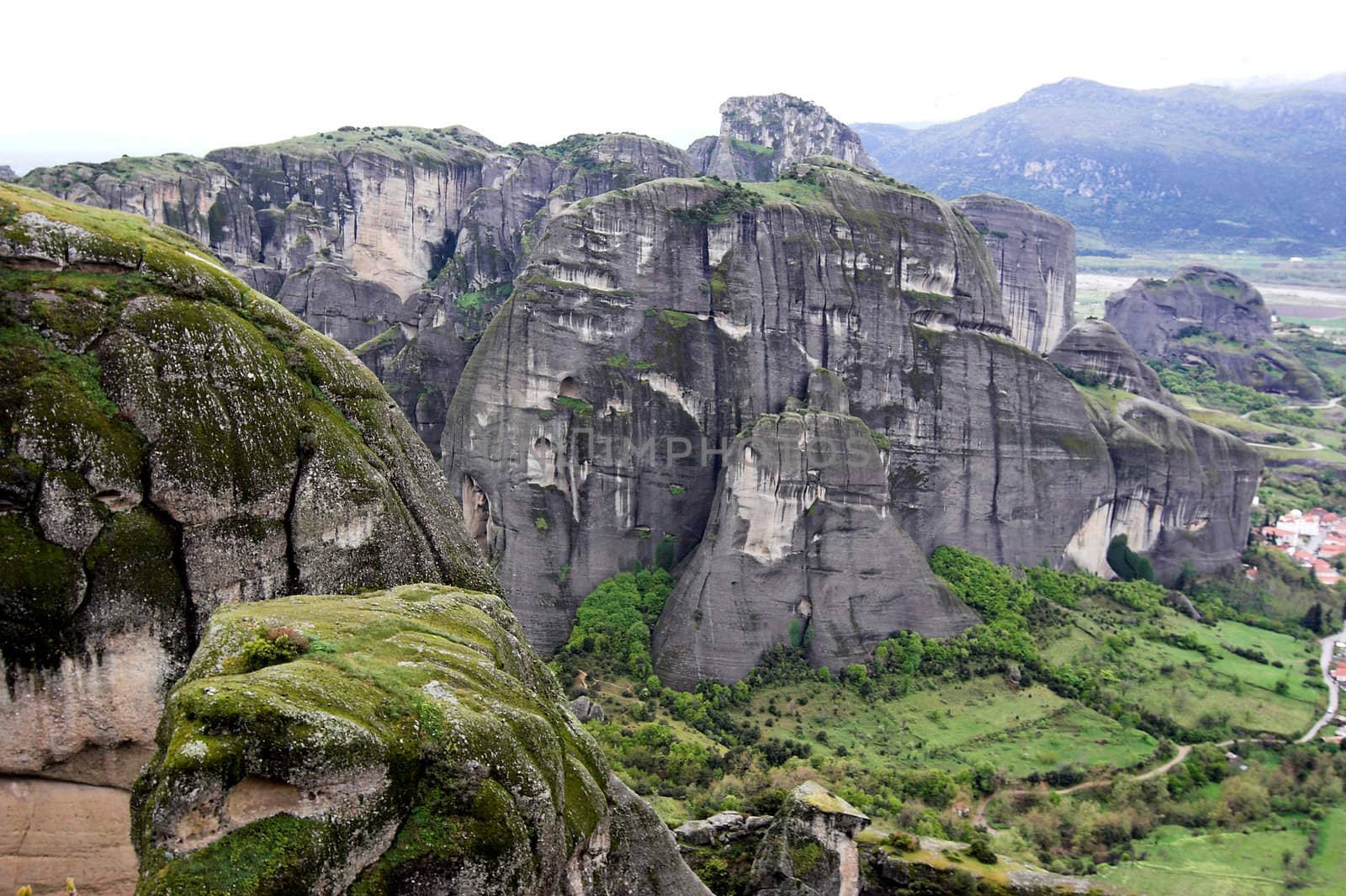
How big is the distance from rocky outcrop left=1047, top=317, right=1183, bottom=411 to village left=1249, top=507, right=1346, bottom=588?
14900 millimetres

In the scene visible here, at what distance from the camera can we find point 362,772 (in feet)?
25.6

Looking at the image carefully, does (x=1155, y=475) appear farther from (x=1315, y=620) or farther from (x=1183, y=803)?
(x=1183, y=803)

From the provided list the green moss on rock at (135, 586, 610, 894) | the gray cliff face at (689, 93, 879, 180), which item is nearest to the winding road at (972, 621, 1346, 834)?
the green moss on rock at (135, 586, 610, 894)

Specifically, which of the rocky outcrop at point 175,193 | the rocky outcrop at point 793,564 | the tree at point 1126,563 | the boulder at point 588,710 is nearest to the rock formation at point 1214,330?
the tree at point 1126,563

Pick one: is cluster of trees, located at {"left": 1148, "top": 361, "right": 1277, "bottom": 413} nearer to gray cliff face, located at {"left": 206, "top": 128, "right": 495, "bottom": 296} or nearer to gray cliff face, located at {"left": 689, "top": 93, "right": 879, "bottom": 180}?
gray cliff face, located at {"left": 689, "top": 93, "right": 879, "bottom": 180}

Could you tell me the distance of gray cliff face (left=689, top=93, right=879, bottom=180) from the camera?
81500 mm

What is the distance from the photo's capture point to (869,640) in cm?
3841

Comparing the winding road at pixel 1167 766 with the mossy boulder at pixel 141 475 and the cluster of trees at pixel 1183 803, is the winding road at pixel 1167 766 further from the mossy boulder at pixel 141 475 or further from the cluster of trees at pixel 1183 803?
the mossy boulder at pixel 141 475

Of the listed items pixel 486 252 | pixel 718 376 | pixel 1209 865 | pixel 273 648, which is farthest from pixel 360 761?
pixel 486 252

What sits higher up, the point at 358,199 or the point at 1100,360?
the point at 358,199

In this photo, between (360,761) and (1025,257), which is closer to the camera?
(360,761)

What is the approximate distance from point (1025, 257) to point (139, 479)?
66.6 meters

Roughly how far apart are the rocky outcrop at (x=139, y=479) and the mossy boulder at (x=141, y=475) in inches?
0.8

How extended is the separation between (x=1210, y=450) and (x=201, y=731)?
54.5 metres
